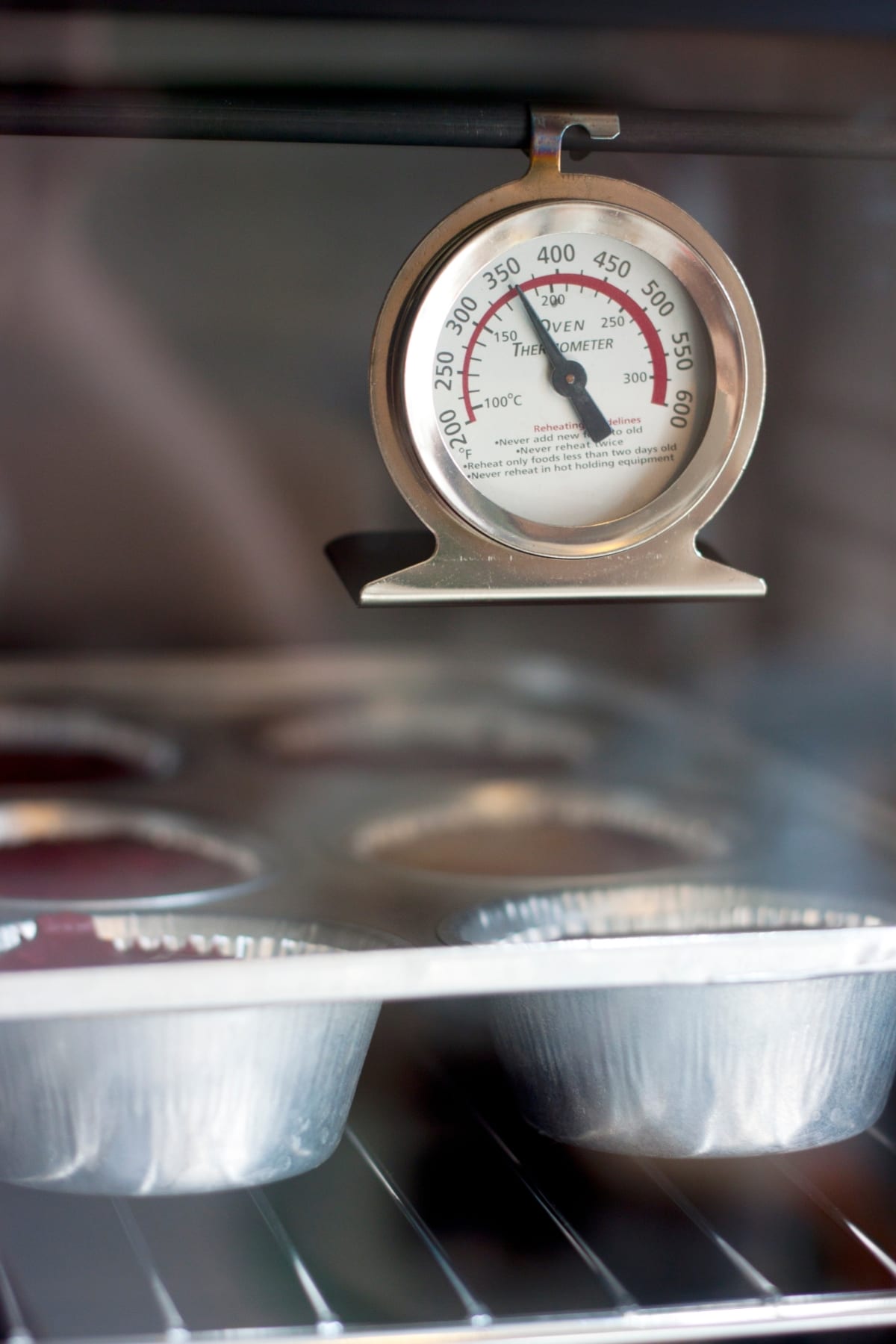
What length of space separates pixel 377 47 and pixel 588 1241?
0.80 metres

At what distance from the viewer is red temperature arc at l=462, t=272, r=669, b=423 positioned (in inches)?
33.1

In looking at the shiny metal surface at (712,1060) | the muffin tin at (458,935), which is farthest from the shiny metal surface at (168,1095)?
the shiny metal surface at (712,1060)

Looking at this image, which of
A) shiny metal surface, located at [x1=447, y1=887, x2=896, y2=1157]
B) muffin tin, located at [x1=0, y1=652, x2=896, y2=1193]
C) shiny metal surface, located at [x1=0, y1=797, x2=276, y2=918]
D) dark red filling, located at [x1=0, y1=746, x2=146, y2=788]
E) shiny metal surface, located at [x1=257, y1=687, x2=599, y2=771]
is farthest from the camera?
shiny metal surface, located at [x1=257, y1=687, x2=599, y2=771]

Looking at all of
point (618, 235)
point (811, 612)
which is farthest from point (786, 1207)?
point (811, 612)

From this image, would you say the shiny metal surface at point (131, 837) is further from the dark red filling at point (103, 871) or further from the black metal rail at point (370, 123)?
the black metal rail at point (370, 123)

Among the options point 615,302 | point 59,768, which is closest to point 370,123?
point 615,302

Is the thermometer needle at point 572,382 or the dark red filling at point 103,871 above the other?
the thermometer needle at point 572,382

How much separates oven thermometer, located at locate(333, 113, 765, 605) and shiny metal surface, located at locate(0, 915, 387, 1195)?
264mm

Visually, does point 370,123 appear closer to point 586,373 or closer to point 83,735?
point 586,373

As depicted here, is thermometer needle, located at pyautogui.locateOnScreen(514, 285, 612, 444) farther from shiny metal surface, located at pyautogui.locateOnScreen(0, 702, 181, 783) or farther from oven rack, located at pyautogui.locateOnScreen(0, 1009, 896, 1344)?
shiny metal surface, located at pyautogui.locateOnScreen(0, 702, 181, 783)

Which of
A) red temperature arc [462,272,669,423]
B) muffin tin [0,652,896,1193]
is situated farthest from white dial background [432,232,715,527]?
muffin tin [0,652,896,1193]

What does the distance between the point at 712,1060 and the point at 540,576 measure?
32 cm

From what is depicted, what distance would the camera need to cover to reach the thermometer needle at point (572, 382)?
85cm

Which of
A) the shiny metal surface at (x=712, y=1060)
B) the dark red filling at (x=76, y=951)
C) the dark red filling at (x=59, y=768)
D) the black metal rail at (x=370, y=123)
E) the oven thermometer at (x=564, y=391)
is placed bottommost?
the shiny metal surface at (x=712, y=1060)
